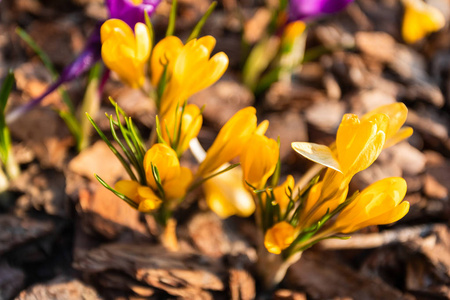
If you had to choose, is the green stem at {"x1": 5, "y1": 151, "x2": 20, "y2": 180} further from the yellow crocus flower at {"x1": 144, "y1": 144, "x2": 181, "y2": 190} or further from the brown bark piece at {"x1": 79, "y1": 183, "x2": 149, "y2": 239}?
the yellow crocus flower at {"x1": 144, "y1": 144, "x2": 181, "y2": 190}

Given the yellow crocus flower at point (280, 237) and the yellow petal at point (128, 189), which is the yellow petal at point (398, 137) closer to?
the yellow crocus flower at point (280, 237)

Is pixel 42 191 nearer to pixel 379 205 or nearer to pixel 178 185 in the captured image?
pixel 178 185

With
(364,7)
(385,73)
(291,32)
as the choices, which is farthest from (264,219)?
(364,7)

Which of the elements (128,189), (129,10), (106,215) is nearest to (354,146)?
(128,189)

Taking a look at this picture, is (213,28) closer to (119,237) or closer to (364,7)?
(364,7)

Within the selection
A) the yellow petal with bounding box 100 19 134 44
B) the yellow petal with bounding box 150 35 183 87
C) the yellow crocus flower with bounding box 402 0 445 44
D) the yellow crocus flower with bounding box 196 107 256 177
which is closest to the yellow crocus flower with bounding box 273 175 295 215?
the yellow crocus flower with bounding box 196 107 256 177

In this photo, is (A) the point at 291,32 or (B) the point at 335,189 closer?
(B) the point at 335,189
